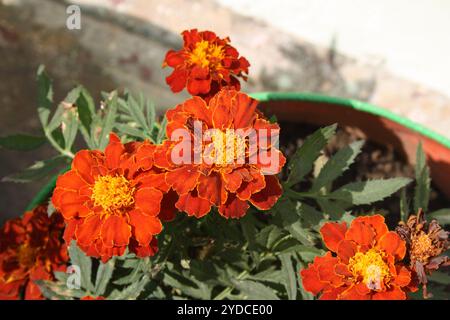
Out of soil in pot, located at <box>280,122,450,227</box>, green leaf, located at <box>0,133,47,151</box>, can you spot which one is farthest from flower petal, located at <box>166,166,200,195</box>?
soil in pot, located at <box>280,122,450,227</box>

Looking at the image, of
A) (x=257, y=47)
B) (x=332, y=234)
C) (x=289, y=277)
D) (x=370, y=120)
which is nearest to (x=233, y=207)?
(x=332, y=234)

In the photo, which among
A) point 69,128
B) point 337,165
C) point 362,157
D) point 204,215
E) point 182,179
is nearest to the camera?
point 182,179

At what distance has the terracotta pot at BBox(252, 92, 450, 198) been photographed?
1358mm

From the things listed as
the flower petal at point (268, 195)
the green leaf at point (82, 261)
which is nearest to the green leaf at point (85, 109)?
the green leaf at point (82, 261)

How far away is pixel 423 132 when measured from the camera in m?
1.35

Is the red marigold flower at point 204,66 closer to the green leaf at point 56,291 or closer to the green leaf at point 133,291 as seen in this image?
the green leaf at point 133,291

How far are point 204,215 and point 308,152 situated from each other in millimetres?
225

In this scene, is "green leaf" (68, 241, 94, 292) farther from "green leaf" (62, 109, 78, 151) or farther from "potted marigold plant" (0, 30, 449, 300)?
"green leaf" (62, 109, 78, 151)

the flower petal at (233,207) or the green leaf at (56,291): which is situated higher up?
the flower petal at (233,207)

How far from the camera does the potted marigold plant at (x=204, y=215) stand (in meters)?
0.82

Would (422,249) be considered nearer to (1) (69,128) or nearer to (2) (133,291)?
(2) (133,291)

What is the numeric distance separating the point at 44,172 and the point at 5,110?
3.04 feet

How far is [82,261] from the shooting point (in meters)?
1.10

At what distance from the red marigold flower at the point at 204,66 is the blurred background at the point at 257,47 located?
3.14ft
